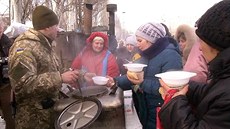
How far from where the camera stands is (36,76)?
115 inches

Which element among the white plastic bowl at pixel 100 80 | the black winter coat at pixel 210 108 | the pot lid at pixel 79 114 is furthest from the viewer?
the white plastic bowl at pixel 100 80

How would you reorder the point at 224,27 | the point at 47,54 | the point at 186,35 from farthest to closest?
the point at 186,35 < the point at 47,54 < the point at 224,27

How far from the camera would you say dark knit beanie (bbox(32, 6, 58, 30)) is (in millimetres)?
3311

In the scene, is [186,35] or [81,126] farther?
[186,35]

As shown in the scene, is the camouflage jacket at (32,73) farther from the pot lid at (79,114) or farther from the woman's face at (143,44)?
the woman's face at (143,44)

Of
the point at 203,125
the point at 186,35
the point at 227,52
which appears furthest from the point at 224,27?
the point at 186,35

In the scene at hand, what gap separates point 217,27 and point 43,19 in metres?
2.35

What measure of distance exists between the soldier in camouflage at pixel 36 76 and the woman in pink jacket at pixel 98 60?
163cm

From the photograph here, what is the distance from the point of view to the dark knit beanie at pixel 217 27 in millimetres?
1408

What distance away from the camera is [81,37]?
7.12m

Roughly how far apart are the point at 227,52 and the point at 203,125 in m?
0.38

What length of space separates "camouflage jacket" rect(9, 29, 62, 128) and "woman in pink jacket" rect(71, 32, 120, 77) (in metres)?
1.75

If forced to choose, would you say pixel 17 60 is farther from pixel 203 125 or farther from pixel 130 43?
pixel 130 43

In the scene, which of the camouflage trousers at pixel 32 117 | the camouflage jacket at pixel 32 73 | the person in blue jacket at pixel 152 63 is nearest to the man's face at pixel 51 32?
the camouflage jacket at pixel 32 73
